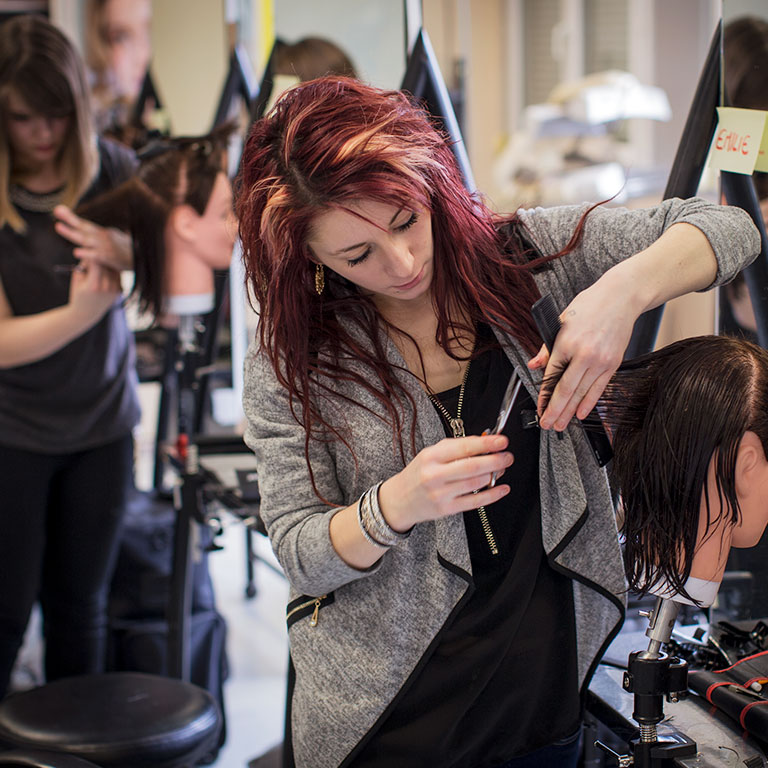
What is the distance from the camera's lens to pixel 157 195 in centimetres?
209

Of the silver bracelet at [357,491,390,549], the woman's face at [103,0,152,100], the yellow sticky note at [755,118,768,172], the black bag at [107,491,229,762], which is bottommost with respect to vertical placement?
the black bag at [107,491,229,762]

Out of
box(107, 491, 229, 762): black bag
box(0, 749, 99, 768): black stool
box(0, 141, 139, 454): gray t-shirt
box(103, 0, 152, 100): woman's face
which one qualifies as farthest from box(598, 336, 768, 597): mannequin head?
box(103, 0, 152, 100): woman's face

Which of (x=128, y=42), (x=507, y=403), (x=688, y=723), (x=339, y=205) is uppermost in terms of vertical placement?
(x=128, y=42)

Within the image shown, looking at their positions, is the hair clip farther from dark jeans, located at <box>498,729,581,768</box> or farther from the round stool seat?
dark jeans, located at <box>498,729,581,768</box>

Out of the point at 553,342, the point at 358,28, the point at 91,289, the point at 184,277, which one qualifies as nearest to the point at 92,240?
the point at 91,289

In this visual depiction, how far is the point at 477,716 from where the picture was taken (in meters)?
1.10

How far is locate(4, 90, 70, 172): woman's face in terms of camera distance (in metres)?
1.99

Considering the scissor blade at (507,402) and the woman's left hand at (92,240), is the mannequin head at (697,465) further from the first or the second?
the woman's left hand at (92,240)

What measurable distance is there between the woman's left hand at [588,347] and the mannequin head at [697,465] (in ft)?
0.26

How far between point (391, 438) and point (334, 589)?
0.19 metres

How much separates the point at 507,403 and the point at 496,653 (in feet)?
0.97

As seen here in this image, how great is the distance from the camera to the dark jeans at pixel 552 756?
1126 mm

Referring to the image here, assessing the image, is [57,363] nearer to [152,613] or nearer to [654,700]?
[152,613]

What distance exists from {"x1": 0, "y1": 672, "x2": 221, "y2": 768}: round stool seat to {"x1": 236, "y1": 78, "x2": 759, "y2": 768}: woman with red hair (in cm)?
60
